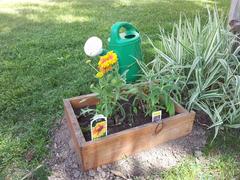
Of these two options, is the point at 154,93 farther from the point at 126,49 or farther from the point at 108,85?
the point at 126,49

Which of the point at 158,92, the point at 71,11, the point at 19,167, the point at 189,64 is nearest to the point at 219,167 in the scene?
the point at 158,92

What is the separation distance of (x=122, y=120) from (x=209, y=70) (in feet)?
2.46

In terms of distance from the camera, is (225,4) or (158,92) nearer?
(158,92)

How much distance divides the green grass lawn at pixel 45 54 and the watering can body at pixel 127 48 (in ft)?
1.54

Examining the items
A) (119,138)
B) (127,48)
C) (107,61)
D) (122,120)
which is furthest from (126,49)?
(119,138)

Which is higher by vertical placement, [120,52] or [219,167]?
[120,52]

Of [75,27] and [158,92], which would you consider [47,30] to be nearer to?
[75,27]

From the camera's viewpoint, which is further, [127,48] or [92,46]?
[127,48]

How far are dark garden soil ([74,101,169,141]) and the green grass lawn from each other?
1.00 ft

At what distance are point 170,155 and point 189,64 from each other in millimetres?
741

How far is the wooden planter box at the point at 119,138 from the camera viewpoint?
1705 millimetres

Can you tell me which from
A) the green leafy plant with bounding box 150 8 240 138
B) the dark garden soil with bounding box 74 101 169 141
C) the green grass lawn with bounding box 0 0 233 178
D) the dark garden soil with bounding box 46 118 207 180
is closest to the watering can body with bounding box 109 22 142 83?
the green leafy plant with bounding box 150 8 240 138

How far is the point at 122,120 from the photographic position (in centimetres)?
198

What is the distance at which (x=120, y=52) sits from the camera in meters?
2.21
